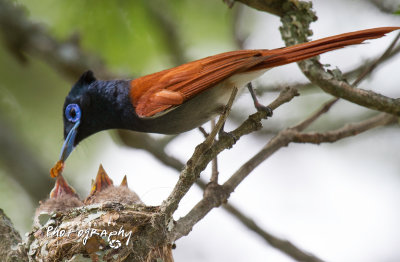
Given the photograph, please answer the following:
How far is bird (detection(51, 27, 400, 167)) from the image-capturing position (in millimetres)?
3721

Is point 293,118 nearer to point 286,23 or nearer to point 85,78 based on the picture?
point 286,23

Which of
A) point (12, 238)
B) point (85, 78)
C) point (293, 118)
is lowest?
point (12, 238)

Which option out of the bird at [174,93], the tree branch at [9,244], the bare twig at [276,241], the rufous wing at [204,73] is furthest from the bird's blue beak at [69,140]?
the bare twig at [276,241]

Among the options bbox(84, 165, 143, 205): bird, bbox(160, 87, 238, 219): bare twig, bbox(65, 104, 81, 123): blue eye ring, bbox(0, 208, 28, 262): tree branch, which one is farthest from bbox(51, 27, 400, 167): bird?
bbox(0, 208, 28, 262): tree branch

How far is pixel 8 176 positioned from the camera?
514 cm

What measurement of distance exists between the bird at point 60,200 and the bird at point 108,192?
0.43ft

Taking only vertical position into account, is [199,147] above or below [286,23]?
below

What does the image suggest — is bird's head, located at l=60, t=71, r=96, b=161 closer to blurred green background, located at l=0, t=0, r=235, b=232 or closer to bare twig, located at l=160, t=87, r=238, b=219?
blurred green background, located at l=0, t=0, r=235, b=232

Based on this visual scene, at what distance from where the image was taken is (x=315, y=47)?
3.56 metres

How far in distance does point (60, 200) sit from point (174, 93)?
1.50 m

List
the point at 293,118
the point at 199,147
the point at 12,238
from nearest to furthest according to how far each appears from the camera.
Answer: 1. the point at 199,147
2. the point at 12,238
3. the point at 293,118

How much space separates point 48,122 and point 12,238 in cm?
223

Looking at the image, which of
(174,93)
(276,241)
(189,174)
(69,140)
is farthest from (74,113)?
(276,241)

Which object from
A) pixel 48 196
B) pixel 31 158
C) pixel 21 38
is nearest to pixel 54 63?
pixel 21 38
